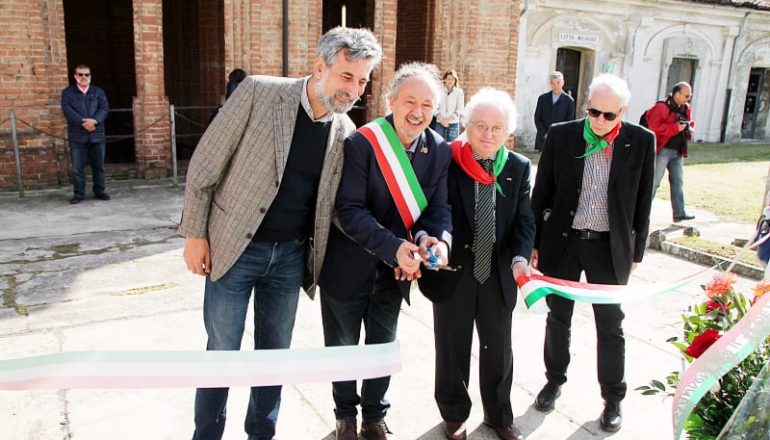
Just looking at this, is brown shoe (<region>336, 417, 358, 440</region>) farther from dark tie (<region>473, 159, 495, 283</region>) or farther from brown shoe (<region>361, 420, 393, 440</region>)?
dark tie (<region>473, 159, 495, 283</region>)

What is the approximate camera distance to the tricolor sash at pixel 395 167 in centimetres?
300

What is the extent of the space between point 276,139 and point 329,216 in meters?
0.45

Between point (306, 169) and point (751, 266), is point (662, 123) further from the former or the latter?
point (306, 169)

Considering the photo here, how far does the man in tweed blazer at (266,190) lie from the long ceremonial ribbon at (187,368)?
289 mm

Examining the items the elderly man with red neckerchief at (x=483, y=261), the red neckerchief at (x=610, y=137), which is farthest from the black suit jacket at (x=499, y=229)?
the red neckerchief at (x=610, y=137)

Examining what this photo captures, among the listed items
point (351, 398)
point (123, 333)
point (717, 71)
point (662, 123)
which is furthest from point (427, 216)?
point (717, 71)

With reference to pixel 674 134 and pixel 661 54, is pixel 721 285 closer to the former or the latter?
pixel 674 134

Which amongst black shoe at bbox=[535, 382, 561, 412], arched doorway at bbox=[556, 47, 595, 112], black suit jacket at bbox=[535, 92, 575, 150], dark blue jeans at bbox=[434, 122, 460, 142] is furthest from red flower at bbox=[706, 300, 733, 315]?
arched doorway at bbox=[556, 47, 595, 112]

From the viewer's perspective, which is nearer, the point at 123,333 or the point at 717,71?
the point at 123,333

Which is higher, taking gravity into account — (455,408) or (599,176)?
(599,176)

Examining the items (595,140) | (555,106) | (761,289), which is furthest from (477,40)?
(761,289)

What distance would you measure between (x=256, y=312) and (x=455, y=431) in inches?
49.5

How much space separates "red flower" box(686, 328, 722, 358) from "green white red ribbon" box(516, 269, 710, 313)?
0.75 m

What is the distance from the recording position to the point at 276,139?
281 cm
